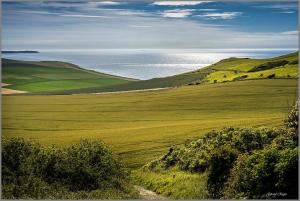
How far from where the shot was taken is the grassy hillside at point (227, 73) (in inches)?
734

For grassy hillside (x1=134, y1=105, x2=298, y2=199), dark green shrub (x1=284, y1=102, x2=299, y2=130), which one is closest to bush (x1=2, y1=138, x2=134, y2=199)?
grassy hillside (x1=134, y1=105, x2=298, y2=199)

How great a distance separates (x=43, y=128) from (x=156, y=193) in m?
5.07

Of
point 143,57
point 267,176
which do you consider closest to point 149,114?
point 143,57

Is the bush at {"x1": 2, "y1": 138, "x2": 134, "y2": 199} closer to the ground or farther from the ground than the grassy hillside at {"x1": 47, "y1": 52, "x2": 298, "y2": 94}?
closer to the ground

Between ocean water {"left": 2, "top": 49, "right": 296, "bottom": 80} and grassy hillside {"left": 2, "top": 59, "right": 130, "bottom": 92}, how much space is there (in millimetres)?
479

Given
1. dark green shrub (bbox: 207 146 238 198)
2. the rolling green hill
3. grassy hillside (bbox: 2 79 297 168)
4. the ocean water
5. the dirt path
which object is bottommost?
the dirt path

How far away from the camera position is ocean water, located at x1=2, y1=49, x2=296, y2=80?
17.8 metres

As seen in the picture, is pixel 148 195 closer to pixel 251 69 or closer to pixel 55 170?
pixel 55 170

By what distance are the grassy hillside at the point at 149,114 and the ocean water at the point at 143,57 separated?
4.90 feet

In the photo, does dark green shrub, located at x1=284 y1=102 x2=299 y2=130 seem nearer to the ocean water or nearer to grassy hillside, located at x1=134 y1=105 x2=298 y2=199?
grassy hillside, located at x1=134 y1=105 x2=298 y2=199

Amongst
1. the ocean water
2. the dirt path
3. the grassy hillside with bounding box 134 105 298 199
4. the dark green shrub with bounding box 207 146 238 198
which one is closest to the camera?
the grassy hillside with bounding box 134 105 298 199

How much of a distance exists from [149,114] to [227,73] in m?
4.08

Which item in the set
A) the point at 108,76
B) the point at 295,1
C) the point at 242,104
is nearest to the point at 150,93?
the point at 108,76

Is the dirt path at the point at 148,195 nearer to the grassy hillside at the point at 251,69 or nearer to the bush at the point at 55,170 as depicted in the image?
the bush at the point at 55,170
